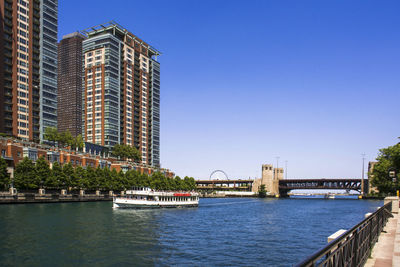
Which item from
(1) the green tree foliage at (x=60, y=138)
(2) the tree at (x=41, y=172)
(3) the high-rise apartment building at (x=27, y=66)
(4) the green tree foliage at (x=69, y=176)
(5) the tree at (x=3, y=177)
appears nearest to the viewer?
(5) the tree at (x=3, y=177)

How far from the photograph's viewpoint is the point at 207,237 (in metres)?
45.4

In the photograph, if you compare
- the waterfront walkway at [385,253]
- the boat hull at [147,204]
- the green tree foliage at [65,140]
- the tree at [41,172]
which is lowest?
the boat hull at [147,204]

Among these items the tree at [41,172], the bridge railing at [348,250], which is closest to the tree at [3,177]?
the tree at [41,172]

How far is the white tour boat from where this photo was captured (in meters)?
93.8

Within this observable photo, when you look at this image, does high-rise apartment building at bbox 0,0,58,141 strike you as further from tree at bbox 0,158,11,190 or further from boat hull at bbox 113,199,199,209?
boat hull at bbox 113,199,199,209

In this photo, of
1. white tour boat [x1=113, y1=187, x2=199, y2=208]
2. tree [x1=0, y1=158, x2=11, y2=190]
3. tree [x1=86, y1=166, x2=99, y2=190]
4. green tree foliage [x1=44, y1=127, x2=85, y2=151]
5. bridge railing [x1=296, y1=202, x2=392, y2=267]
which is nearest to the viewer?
bridge railing [x1=296, y1=202, x2=392, y2=267]

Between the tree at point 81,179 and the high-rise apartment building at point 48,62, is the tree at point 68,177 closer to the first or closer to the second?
the tree at point 81,179

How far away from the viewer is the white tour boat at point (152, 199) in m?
93.8

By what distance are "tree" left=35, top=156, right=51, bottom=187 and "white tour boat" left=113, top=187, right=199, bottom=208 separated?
26.0m

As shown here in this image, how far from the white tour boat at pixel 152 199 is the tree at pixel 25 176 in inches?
1081

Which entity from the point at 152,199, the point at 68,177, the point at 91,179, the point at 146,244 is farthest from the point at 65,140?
the point at 146,244

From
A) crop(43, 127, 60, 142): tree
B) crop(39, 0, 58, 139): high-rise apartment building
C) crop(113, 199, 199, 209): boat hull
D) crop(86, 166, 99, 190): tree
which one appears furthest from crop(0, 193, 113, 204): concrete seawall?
crop(39, 0, 58, 139): high-rise apartment building

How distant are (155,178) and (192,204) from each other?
2171 inches

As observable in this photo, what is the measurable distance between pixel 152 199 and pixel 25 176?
3731 centimetres
